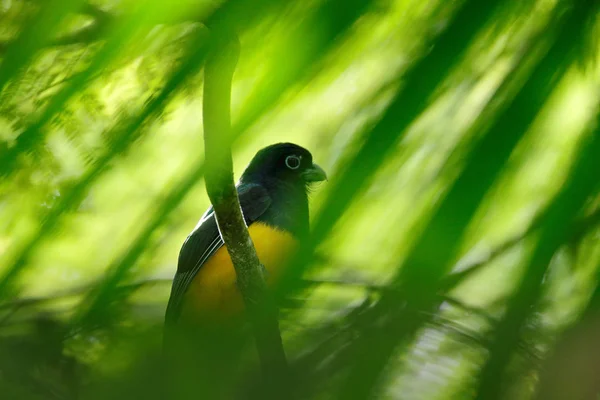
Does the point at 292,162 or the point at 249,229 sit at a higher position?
the point at 292,162

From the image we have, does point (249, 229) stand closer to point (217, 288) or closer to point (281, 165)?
point (217, 288)

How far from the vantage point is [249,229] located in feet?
11.5

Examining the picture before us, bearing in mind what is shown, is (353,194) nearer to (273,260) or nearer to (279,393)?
(279,393)

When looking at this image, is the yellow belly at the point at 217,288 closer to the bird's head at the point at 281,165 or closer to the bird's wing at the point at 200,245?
the bird's wing at the point at 200,245

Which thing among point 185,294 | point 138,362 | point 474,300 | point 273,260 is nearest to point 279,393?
point 138,362

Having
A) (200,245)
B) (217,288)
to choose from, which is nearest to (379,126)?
(200,245)

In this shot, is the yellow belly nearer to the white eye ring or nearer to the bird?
the bird

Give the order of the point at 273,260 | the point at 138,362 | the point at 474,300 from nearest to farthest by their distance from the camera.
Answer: the point at 138,362
the point at 474,300
the point at 273,260

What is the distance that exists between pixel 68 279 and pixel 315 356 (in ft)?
4.81

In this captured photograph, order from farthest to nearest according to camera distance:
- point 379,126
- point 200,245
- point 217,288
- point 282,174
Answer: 1. point 282,174
2. point 217,288
3. point 200,245
4. point 379,126

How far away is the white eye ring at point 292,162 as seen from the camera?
12.4 ft

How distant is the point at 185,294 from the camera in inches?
142

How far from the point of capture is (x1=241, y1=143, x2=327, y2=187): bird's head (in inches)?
148

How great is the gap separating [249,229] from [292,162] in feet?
1.75
